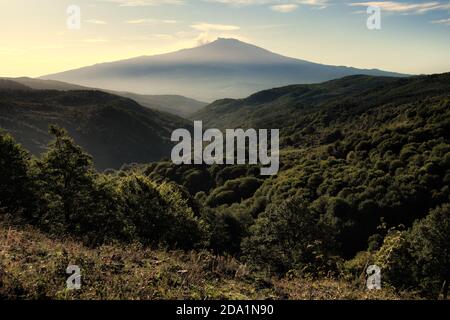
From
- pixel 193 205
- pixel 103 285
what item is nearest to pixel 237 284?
pixel 103 285

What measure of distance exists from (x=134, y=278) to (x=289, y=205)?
36.6m

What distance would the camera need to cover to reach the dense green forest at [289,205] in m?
25.5

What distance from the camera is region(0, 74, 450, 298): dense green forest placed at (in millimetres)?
25453

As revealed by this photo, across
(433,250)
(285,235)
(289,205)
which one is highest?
(289,205)

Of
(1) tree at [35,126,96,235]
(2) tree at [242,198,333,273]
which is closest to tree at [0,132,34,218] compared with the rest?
(1) tree at [35,126,96,235]

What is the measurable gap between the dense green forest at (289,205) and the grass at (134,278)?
954 mm

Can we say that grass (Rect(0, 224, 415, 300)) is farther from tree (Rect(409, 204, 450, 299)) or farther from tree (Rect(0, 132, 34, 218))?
tree (Rect(409, 204, 450, 299))

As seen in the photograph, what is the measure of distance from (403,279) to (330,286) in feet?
83.6

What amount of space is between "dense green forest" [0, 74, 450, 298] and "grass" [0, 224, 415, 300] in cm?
95

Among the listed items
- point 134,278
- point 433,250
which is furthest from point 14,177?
point 433,250

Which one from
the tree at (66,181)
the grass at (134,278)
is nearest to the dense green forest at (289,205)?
the tree at (66,181)

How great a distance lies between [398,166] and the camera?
9269 cm

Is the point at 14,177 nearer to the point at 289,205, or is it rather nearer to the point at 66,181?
the point at 66,181

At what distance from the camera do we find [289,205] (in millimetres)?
45656
